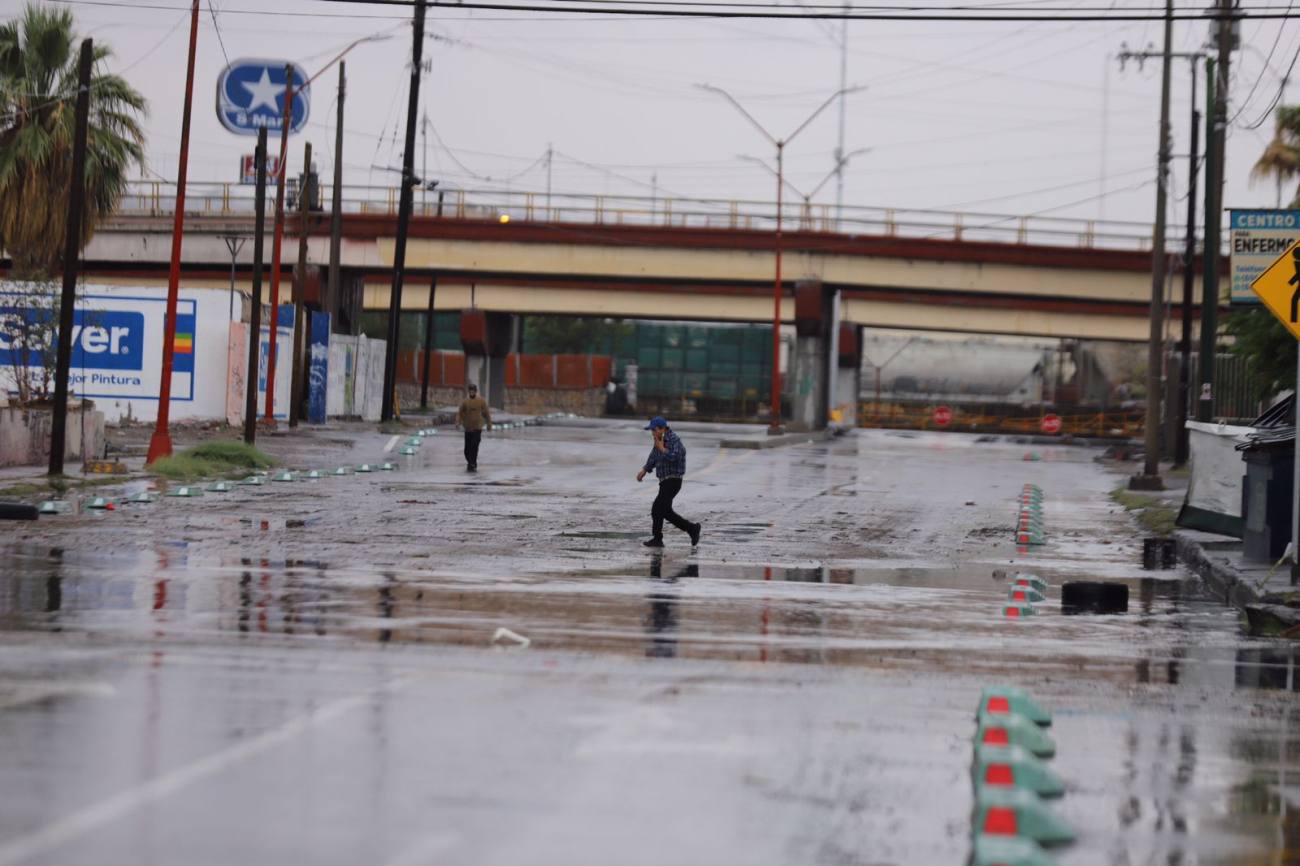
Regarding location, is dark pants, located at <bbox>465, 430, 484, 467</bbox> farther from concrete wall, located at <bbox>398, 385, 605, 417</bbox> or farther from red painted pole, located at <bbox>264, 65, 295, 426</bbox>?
concrete wall, located at <bbox>398, 385, 605, 417</bbox>

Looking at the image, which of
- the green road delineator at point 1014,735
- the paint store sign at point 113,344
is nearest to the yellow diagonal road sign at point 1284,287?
the green road delineator at point 1014,735

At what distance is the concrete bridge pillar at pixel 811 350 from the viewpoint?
68812mm

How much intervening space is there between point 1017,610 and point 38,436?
19.1 metres

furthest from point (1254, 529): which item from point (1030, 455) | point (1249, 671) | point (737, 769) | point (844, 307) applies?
point (844, 307)

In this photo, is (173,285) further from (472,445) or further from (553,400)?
(553,400)

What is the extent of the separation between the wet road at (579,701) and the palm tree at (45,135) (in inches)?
939

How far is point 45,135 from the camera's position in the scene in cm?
4247

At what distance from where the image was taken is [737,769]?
26.2 feet

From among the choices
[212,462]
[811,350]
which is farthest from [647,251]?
[212,462]

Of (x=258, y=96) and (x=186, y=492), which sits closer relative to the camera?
(x=186, y=492)

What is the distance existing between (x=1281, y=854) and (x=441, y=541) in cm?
1406

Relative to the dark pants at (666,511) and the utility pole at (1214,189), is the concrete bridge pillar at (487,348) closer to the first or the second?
the utility pole at (1214,189)

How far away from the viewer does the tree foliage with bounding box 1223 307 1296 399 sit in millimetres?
27567

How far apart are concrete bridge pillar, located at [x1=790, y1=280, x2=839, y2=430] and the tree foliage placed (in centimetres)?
3996
